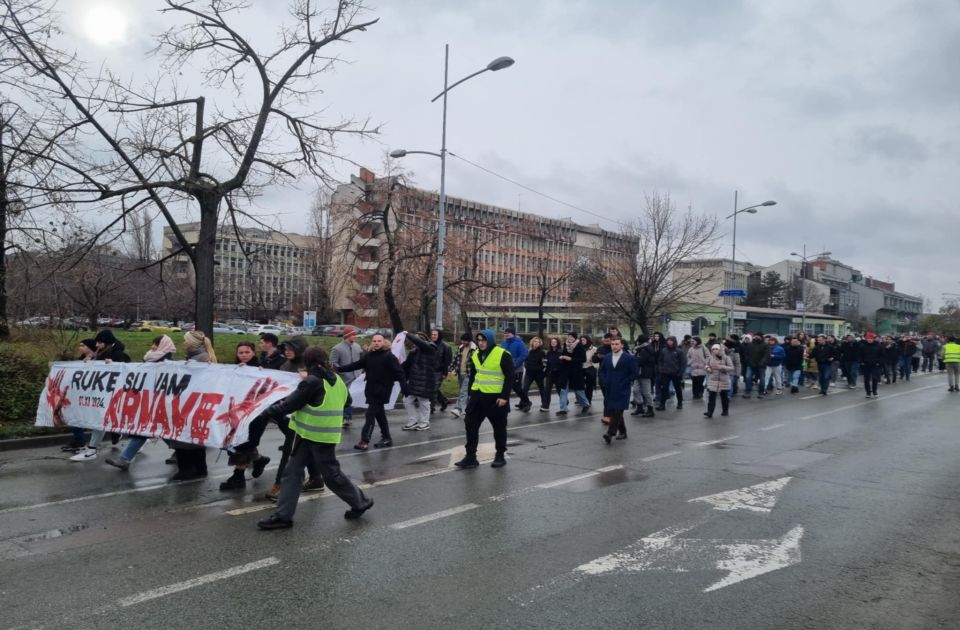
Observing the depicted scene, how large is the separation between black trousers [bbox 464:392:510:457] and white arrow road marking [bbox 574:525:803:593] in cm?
351

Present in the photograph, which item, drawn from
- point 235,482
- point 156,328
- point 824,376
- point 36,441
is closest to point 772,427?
point 824,376

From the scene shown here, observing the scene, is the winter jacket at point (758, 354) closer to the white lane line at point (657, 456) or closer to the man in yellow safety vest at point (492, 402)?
the white lane line at point (657, 456)

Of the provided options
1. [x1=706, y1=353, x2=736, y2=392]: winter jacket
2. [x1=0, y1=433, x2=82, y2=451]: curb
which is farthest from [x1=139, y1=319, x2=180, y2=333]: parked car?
[x1=706, y1=353, x2=736, y2=392]: winter jacket

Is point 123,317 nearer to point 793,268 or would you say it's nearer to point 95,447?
point 95,447

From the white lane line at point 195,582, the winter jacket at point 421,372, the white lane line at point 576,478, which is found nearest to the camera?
the white lane line at point 195,582

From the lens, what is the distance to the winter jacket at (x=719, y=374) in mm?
15500

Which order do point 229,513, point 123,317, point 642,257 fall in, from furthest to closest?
1. point 123,317
2. point 642,257
3. point 229,513

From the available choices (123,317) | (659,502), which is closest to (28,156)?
(659,502)

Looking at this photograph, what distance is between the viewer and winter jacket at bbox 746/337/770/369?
20750mm

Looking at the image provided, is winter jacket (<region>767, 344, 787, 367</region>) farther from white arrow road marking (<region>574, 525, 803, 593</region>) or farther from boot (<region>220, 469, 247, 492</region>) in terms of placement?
boot (<region>220, 469, 247, 492</region>)

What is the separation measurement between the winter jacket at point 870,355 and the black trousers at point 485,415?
16.1m

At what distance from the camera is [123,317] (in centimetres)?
6369

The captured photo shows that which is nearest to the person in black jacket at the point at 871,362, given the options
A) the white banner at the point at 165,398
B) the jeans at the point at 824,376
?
the jeans at the point at 824,376

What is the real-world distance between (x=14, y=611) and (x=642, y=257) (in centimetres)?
3243
